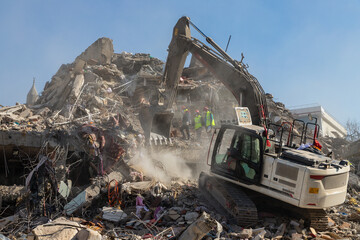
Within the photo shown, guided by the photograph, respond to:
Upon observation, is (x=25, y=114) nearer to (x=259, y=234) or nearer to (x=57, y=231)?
(x=57, y=231)

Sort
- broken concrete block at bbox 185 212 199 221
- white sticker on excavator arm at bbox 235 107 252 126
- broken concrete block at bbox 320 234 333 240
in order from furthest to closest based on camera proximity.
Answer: white sticker on excavator arm at bbox 235 107 252 126, broken concrete block at bbox 185 212 199 221, broken concrete block at bbox 320 234 333 240

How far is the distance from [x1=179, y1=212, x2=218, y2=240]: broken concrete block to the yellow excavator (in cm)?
119

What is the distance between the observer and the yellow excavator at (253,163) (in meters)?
5.50

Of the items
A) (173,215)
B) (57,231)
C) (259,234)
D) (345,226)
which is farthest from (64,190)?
(345,226)

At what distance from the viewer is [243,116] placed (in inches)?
275

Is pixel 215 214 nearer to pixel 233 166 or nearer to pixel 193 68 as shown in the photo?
pixel 233 166

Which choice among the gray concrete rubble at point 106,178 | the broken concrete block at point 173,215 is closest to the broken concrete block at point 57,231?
the gray concrete rubble at point 106,178

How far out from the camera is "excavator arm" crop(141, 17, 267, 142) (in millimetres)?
7652

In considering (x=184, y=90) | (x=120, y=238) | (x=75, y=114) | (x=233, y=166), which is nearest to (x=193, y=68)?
(x=184, y=90)

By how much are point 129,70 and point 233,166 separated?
571 inches

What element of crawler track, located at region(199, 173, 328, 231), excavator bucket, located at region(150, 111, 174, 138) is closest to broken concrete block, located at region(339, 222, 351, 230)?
crawler track, located at region(199, 173, 328, 231)

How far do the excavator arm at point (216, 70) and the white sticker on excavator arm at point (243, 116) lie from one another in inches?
20.9

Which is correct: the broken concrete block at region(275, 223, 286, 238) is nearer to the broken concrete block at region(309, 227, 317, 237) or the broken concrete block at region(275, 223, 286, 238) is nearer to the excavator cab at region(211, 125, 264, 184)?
the broken concrete block at region(309, 227, 317, 237)

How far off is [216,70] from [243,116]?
1.82 m
